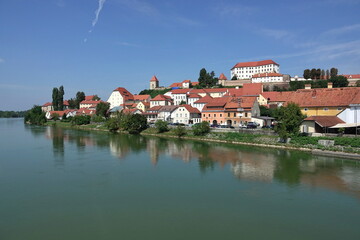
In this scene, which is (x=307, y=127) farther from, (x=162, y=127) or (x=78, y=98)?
(x=78, y=98)

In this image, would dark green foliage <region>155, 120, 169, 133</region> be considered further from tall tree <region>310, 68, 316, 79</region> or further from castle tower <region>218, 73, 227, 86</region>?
tall tree <region>310, 68, 316, 79</region>

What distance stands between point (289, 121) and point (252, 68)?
154 ft

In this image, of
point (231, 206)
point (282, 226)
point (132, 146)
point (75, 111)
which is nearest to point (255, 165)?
point (231, 206)

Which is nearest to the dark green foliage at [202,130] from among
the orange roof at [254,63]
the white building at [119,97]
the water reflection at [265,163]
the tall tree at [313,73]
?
the water reflection at [265,163]

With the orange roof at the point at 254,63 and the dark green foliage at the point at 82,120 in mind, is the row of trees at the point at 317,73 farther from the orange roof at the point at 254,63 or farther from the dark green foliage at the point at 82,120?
the dark green foliage at the point at 82,120

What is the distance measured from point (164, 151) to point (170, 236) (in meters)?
14.3

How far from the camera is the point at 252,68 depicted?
65812 mm

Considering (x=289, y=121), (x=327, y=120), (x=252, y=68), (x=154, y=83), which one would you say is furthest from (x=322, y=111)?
(x=154, y=83)

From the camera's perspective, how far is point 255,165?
54.4ft

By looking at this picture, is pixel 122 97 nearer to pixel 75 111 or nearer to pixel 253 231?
pixel 75 111

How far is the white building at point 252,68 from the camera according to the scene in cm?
6388

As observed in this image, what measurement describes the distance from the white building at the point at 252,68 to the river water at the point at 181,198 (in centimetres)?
4877

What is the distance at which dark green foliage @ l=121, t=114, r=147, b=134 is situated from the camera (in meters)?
35.6

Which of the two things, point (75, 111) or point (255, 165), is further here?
point (75, 111)
